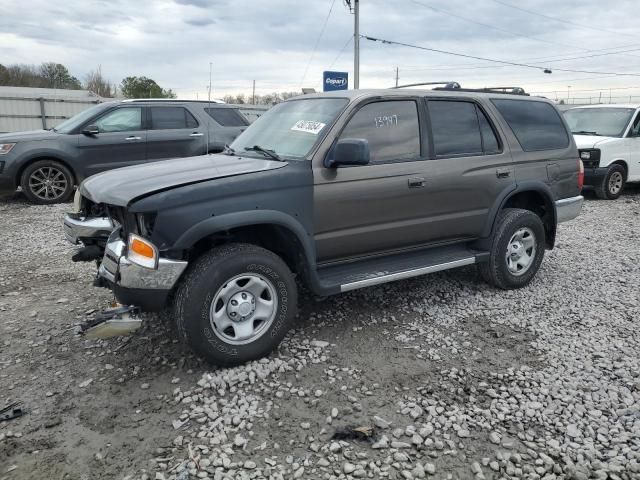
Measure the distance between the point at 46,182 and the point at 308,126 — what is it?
672 cm

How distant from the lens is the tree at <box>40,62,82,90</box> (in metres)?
56.7

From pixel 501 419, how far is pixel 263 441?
1.38m

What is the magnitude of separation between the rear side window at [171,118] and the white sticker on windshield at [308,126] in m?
6.02

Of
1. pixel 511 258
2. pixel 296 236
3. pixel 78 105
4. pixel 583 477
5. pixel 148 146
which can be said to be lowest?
pixel 583 477

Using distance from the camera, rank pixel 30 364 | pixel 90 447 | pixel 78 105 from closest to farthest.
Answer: pixel 90 447 → pixel 30 364 → pixel 78 105

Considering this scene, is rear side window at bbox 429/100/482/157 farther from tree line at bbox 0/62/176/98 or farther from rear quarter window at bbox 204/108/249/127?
tree line at bbox 0/62/176/98

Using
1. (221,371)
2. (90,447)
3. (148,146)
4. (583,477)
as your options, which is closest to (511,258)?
(583,477)

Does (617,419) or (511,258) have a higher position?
(511,258)

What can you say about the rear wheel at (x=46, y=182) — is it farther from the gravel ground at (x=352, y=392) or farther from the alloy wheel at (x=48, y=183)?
the gravel ground at (x=352, y=392)

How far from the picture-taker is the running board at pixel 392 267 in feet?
12.6

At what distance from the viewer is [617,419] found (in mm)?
2965

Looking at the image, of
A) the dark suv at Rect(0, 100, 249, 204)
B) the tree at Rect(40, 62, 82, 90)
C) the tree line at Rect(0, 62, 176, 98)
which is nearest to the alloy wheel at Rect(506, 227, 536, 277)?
the dark suv at Rect(0, 100, 249, 204)

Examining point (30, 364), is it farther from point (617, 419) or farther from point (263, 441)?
point (617, 419)

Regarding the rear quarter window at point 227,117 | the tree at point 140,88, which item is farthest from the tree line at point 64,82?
the rear quarter window at point 227,117
